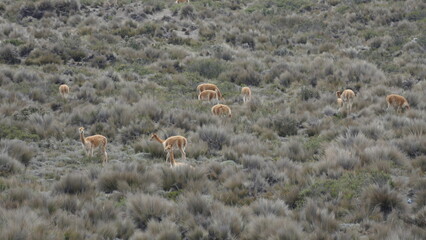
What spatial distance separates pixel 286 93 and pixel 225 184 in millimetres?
11453

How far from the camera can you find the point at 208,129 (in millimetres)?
12516

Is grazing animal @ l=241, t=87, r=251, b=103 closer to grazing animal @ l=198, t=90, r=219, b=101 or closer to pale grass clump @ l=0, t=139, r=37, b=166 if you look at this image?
grazing animal @ l=198, t=90, r=219, b=101

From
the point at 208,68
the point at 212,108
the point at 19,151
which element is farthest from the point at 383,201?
the point at 208,68

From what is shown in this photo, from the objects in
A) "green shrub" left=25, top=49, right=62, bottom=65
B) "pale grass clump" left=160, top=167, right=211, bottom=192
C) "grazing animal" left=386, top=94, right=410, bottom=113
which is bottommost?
"green shrub" left=25, top=49, right=62, bottom=65

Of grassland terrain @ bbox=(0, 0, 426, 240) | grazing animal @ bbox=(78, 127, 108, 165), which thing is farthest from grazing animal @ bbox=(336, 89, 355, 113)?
grazing animal @ bbox=(78, 127, 108, 165)

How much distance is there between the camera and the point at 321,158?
1048 cm

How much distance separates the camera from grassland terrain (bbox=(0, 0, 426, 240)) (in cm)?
699

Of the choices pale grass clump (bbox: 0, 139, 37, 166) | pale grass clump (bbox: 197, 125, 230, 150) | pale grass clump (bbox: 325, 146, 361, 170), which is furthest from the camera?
pale grass clump (bbox: 197, 125, 230, 150)

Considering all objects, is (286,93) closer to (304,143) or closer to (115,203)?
(304,143)

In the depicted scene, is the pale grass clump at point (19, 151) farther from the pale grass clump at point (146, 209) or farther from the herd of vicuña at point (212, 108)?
the pale grass clump at point (146, 209)

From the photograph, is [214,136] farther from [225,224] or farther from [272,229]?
[272,229]

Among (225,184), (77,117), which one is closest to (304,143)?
(225,184)

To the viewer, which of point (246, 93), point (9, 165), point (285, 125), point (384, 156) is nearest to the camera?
point (9, 165)

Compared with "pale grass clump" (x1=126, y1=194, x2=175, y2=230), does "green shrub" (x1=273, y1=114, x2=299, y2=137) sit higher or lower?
lower
